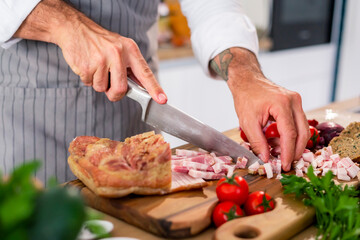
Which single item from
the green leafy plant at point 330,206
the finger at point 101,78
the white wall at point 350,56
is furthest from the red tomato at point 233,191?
the white wall at point 350,56

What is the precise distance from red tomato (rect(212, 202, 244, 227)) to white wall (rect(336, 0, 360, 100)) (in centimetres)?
475

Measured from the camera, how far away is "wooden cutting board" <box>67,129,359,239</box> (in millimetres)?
873

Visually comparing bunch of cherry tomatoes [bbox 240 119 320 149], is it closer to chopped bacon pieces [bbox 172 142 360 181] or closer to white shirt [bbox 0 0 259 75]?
chopped bacon pieces [bbox 172 142 360 181]

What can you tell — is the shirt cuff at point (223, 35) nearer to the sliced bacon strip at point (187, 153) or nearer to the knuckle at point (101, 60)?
the sliced bacon strip at point (187, 153)

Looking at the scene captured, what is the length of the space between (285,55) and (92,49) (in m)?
3.33

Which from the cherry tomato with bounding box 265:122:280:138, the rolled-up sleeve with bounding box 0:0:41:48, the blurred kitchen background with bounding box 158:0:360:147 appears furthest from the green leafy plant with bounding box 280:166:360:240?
the blurred kitchen background with bounding box 158:0:360:147

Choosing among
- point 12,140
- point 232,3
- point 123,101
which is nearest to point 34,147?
point 12,140

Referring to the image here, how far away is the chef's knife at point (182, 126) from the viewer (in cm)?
121

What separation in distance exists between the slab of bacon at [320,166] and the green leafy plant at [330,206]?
0.52 ft

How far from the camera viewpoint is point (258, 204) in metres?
0.97

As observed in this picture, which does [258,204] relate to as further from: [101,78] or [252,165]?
[101,78]

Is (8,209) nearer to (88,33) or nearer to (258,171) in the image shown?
(88,33)

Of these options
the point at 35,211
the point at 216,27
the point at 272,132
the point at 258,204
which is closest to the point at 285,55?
the point at 216,27

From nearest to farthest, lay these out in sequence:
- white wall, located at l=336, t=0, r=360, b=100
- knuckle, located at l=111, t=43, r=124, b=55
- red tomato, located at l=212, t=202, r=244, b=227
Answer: red tomato, located at l=212, t=202, r=244, b=227, knuckle, located at l=111, t=43, r=124, b=55, white wall, located at l=336, t=0, r=360, b=100
